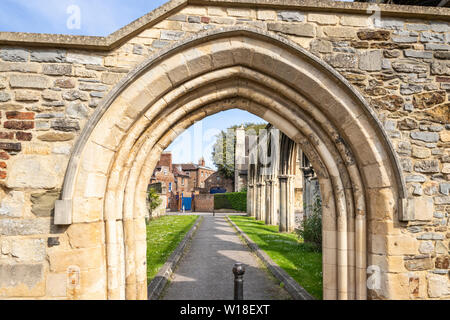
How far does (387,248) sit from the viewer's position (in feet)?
10.8

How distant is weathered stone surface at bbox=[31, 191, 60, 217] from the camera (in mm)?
3104

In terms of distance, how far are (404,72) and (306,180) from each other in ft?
25.6

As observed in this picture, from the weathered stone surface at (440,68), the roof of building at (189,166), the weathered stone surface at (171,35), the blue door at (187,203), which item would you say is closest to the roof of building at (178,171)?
the roof of building at (189,166)

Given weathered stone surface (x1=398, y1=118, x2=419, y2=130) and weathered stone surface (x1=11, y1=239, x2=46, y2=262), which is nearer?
weathered stone surface (x1=11, y1=239, x2=46, y2=262)

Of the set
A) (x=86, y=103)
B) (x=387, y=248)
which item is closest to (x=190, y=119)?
(x=86, y=103)

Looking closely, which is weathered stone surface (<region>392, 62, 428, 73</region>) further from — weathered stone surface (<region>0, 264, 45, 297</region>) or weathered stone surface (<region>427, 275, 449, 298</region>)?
weathered stone surface (<region>0, 264, 45, 297</region>)

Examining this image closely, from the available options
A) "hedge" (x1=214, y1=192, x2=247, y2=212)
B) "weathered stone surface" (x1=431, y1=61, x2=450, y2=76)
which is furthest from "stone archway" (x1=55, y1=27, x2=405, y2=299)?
"hedge" (x1=214, y1=192, x2=247, y2=212)

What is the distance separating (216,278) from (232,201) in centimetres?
2611

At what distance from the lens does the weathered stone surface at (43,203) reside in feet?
10.2

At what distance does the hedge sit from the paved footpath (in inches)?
847

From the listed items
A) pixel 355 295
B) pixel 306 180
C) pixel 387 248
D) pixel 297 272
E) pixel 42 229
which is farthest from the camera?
pixel 306 180

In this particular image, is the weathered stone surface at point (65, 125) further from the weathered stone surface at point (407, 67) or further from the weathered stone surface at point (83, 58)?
the weathered stone surface at point (407, 67)

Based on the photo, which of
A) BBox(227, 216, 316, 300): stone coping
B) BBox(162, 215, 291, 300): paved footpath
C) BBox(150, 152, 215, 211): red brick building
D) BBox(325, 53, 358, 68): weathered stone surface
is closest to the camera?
BBox(325, 53, 358, 68): weathered stone surface

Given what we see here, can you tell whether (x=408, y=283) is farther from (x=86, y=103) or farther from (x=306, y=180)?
(x=306, y=180)
